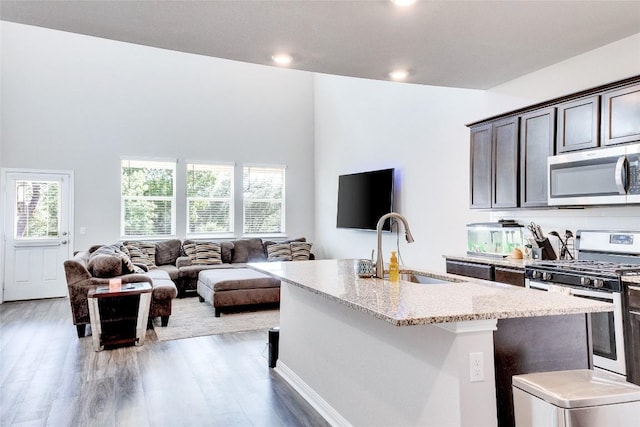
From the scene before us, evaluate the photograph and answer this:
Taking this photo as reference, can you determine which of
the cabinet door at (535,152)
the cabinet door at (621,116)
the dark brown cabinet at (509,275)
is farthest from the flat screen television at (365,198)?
the cabinet door at (621,116)

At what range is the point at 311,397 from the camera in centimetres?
303

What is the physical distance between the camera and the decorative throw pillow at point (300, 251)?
8102mm

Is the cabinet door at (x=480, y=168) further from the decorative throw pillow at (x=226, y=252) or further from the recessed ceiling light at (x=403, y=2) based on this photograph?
the decorative throw pillow at (x=226, y=252)

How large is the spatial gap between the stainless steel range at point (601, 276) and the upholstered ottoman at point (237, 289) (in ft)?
11.3

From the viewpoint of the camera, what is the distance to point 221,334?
4.89 meters

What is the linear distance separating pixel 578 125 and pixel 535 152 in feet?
1.49

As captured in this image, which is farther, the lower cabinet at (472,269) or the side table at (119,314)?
the side table at (119,314)

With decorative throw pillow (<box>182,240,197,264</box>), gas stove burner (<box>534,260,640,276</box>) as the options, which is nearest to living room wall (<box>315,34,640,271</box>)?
gas stove burner (<box>534,260,640,276</box>)

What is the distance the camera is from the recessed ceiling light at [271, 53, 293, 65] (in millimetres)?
3529

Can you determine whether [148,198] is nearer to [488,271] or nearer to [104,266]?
[104,266]

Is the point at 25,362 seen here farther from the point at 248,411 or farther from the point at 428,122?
the point at 428,122

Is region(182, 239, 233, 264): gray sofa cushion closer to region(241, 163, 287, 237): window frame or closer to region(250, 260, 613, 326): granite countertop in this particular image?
region(241, 163, 287, 237): window frame

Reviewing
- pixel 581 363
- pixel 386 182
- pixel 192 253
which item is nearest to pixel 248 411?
pixel 581 363

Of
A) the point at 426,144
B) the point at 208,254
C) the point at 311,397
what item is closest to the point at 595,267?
the point at 311,397
